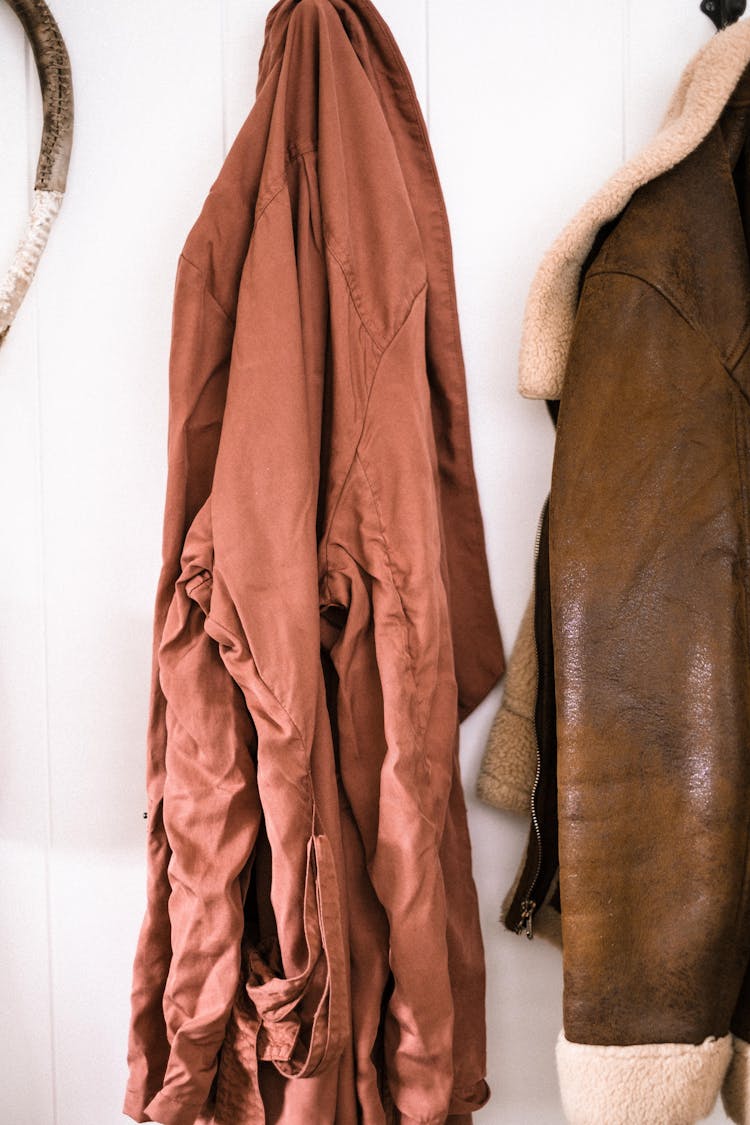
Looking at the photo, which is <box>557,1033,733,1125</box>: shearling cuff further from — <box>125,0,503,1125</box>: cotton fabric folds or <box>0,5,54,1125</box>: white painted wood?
<box>0,5,54,1125</box>: white painted wood

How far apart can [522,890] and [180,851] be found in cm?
41

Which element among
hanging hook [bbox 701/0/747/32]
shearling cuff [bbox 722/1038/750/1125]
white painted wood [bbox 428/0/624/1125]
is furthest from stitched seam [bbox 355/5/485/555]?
shearling cuff [bbox 722/1038/750/1125]

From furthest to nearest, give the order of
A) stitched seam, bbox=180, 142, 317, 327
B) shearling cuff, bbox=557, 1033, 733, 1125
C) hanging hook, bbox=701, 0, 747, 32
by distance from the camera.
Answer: hanging hook, bbox=701, 0, 747, 32, stitched seam, bbox=180, 142, 317, 327, shearling cuff, bbox=557, 1033, 733, 1125

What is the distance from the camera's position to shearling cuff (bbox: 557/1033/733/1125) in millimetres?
793

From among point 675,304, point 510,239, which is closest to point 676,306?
point 675,304

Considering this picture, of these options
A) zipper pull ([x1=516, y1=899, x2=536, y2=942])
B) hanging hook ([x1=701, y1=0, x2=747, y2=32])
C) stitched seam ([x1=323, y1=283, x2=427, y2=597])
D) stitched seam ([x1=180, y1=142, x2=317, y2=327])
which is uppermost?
hanging hook ([x1=701, y1=0, x2=747, y2=32])

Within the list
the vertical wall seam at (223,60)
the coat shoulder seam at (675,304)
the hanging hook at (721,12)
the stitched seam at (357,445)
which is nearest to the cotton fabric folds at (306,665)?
the stitched seam at (357,445)

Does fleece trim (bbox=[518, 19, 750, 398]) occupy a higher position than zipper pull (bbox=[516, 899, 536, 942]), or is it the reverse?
fleece trim (bbox=[518, 19, 750, 398])

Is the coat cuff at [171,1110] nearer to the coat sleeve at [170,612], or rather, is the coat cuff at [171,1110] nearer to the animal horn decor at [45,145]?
the coat sleeve at [170,612]

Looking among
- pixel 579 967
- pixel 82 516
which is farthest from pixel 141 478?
pixel 579 967

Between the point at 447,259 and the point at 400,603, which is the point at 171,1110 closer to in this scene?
the point at 400,603

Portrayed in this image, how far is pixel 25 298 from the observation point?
3.61 feet

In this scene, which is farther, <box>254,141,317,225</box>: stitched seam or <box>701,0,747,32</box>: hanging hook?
<box>701,0,747,32</box>: hanging hook

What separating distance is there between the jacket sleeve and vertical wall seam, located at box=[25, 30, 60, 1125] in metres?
0.68
